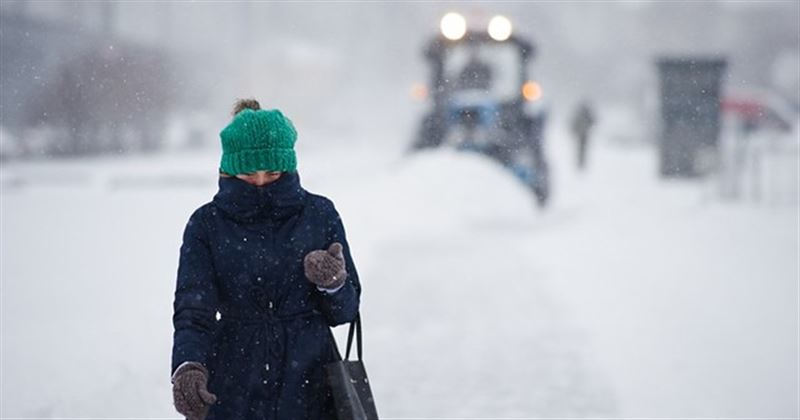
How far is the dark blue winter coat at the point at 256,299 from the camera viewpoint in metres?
2.61

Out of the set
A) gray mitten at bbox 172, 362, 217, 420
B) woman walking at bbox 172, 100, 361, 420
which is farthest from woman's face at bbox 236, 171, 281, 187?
gray mitten at bbox 172, 362, 217, 420

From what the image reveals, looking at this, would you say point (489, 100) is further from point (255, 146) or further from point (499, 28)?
point (255, 146)

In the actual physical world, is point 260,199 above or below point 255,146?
below

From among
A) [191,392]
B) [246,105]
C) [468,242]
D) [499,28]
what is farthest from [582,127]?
[191,392]

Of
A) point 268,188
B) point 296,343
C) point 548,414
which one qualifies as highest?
point 268,188

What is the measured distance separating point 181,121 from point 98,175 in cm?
1888

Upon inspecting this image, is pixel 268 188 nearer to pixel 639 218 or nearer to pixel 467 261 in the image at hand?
pixel 467 261

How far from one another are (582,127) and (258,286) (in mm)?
20951

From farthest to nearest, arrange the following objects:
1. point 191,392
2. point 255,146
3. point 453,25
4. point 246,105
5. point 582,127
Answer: point 582,127, point 453,25, point 246,105, point 255,146, point 191,392

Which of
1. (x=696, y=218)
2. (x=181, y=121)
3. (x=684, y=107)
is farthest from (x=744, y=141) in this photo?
(x=181, y=121)

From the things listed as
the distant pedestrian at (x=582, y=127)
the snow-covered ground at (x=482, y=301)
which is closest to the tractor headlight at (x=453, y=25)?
the snow-covered ground at (x=482, y=301)

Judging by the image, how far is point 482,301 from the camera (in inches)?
311

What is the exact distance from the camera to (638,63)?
253 ft

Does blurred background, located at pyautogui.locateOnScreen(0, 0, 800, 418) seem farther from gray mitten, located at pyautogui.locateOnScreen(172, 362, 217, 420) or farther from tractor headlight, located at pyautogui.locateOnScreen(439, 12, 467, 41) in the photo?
gray mitten, located at pyautogui.locateOnScreen(172, 362, 217, 420)
